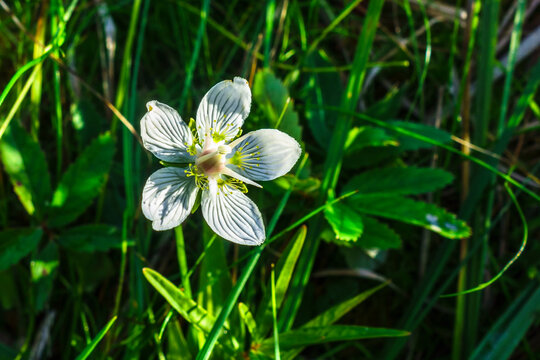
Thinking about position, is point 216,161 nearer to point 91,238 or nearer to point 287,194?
point 287,194

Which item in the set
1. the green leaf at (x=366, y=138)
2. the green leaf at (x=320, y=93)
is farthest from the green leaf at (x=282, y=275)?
the green leaf at (x=320, y=93)

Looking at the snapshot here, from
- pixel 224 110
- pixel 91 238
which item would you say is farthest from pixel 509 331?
pixel 91 238

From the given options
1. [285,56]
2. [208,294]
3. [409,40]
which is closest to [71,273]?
[208,294]

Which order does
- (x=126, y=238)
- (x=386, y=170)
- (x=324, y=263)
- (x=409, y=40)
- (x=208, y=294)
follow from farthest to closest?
(x=409, y=40), (x=324, y=263), (x=386, y=170), (x=126, y=238), (x=208, y=294)

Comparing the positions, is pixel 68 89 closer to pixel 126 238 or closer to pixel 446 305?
pixel 126 238

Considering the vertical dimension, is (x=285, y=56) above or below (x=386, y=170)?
above

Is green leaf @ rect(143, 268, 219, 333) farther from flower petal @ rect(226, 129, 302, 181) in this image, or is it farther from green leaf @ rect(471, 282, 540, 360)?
green leaf @ rect(471, 282, 540, 360)

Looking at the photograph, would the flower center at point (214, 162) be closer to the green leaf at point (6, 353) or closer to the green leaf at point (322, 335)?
the green leaf at point (322, 335)
